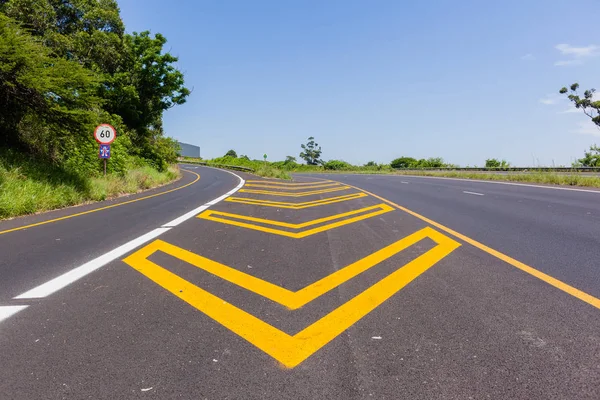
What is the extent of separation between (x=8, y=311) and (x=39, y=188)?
8495 mm

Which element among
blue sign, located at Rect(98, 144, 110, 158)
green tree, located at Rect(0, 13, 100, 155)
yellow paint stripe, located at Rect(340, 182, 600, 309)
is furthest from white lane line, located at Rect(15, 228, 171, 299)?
blue sign, located at Rect(98, 144, 110, 158)

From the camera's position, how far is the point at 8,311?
2943 mm

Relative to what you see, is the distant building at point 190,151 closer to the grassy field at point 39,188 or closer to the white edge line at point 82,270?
the grassy field at point 39,188

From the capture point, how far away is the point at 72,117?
37.1 ft

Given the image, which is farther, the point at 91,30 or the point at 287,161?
the point at 287,161

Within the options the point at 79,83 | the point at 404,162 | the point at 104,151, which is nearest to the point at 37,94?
the point at 79,83

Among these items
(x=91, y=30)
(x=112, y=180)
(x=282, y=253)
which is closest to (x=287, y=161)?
(x=91, y=30)

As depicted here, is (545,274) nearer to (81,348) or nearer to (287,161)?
(81,348)

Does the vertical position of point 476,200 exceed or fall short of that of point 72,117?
it falls short

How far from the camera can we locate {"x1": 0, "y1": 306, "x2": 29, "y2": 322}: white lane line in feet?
9.34

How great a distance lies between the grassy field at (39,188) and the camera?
28.3ft

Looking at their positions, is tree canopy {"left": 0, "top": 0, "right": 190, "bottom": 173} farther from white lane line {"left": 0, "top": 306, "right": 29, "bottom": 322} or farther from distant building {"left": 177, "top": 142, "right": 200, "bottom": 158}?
distant building {"left": 177, "top": 142, "right": 200, "bottom": 158}

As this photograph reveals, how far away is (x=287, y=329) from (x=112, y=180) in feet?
47.2

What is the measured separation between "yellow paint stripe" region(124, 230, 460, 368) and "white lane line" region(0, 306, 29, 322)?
1.16m
